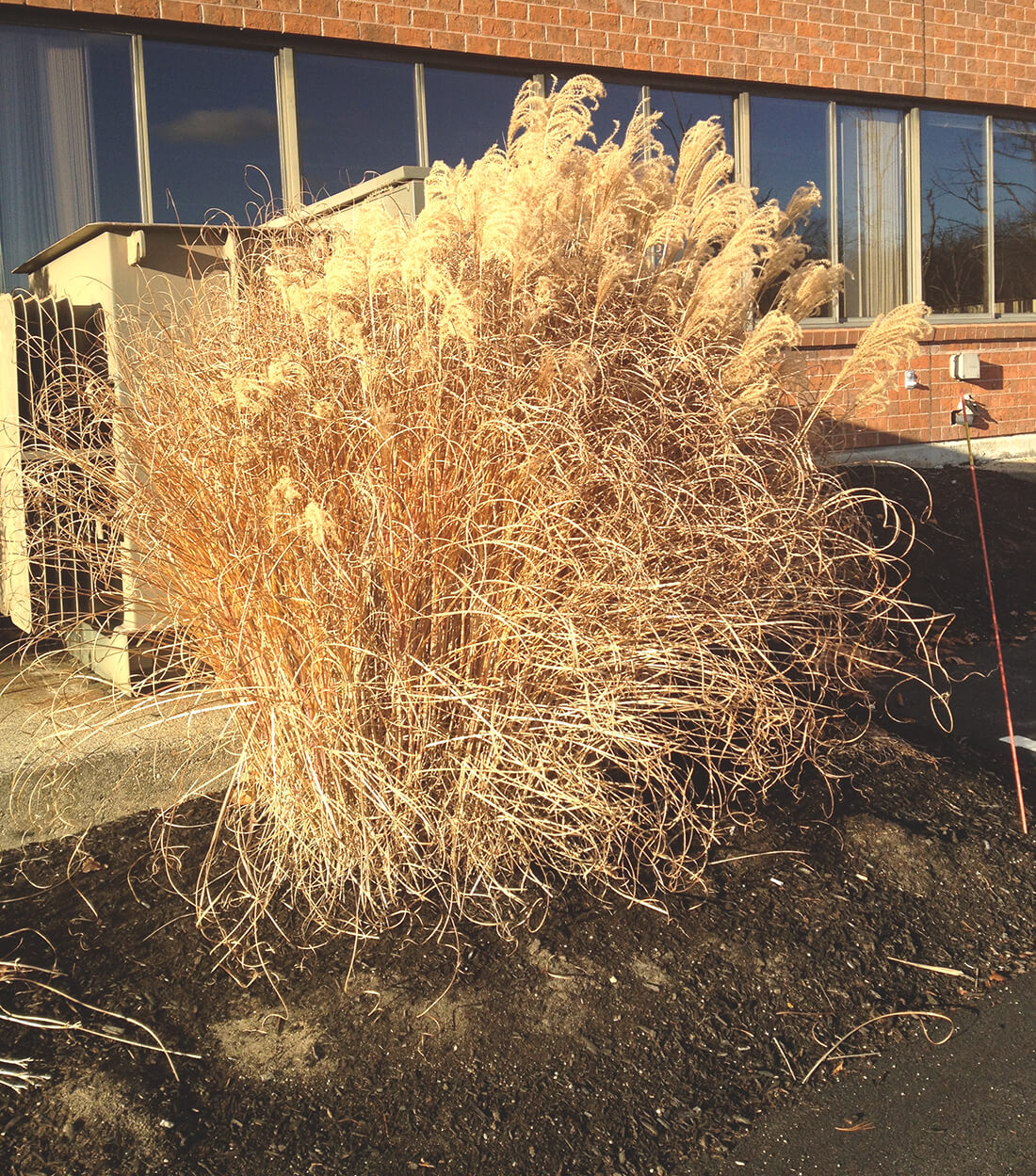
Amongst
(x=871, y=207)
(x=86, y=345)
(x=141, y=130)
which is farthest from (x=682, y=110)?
(x=86, y=345)

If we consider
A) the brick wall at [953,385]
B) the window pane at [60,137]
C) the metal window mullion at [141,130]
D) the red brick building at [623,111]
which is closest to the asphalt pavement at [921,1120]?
the red brick building at [623,111]

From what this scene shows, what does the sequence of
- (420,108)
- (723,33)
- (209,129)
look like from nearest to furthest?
(209,129) → (420,108) → (723,33)

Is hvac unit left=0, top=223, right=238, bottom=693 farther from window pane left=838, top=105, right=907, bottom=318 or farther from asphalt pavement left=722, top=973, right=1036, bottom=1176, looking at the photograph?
window pane left=838, top=105, right=907, bottom=318

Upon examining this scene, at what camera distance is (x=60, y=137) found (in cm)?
693

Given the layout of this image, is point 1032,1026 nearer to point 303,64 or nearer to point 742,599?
point 742,599

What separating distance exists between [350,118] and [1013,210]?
22.8ft

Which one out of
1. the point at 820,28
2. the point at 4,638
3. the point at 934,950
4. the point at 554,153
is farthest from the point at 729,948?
the point at 820,28

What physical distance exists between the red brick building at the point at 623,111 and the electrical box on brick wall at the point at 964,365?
3.5 inches

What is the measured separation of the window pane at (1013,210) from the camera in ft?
37.0

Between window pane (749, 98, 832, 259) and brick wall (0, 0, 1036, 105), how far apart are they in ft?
0.80

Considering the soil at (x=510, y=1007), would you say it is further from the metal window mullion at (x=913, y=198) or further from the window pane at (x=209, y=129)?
the metal window mullion at (x=913, y=198)

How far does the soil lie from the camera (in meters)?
2.38

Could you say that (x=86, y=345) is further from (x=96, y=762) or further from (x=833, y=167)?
(x=833, y=167)

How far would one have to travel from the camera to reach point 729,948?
303 centimetres
